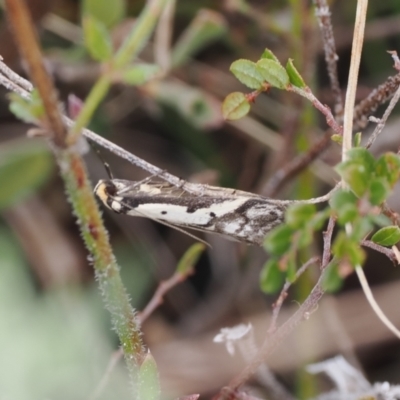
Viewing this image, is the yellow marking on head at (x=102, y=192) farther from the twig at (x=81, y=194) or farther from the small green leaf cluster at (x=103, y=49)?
the small green leaf cluster at (x=103, y=49)

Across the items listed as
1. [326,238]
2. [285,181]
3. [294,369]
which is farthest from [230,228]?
[294,369]

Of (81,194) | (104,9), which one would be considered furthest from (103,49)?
(104,9)

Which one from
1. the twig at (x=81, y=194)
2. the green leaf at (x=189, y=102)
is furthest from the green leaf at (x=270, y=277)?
the green leaf at (x=189, y=102)

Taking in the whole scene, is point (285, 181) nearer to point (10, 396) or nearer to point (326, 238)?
point (326, 238)

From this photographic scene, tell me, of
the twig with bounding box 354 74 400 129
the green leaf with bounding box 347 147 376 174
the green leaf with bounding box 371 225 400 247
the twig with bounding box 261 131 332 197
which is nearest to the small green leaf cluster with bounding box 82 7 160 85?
the green leaf with bounding box 347 147 376 174

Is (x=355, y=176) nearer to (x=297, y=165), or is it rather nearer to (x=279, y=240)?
(x=279, y=240)
